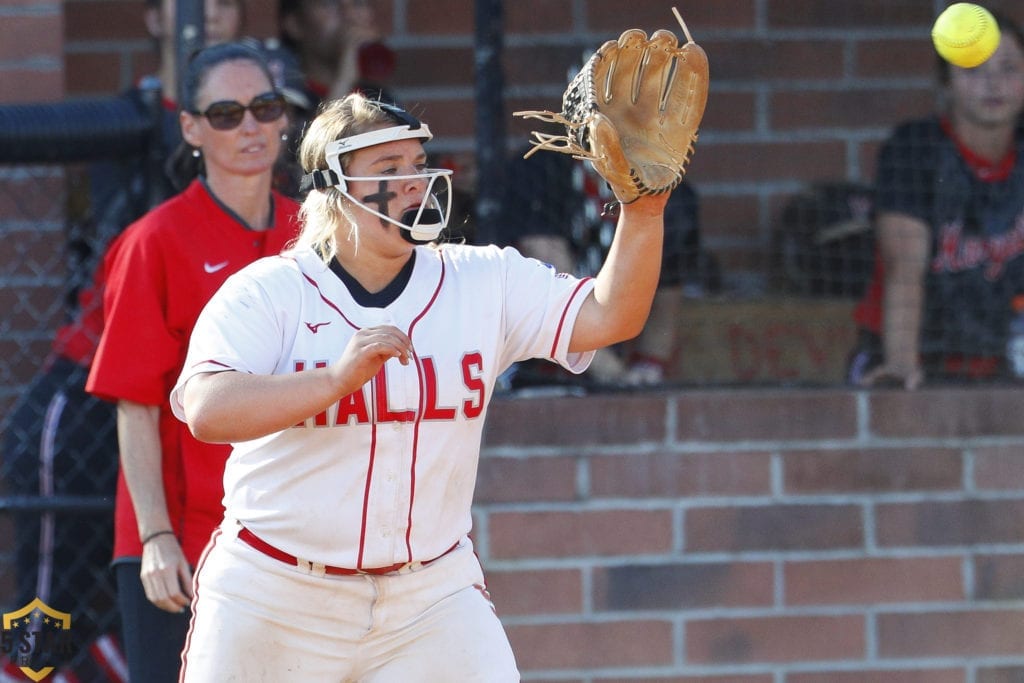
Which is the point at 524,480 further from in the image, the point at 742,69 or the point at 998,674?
the point at 742,69

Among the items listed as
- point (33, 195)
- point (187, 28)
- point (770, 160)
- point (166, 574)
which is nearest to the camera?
point (166, 574)

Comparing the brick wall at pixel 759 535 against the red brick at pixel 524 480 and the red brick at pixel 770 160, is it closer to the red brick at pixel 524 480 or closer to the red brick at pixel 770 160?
the red brick at pixel 524 480

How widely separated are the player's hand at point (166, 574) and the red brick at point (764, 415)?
154cm

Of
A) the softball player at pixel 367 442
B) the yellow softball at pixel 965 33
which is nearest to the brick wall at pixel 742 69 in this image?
the yellow softball at pixel 965 33

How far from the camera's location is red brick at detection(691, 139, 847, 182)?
17.1 ft

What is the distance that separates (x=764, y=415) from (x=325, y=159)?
5.96ft

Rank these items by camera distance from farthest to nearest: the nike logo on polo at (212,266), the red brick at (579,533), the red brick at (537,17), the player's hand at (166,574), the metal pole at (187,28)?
the red brick at (537,17) → the red brick at (579,533) → the metal pole at (187,28) → the nike logo on polo at (212,266) → the player's hand at (166,574)

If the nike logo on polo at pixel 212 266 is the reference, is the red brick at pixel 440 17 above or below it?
above

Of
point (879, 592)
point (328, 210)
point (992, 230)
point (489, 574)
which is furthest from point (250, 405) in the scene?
point (992, 230)

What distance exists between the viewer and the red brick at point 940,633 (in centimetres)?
437

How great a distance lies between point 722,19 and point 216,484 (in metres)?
2.69

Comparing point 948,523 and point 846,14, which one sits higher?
point 846,14

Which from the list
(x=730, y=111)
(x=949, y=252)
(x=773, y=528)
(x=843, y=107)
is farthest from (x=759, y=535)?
(x=843, y=107)

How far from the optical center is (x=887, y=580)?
4.37 metres
